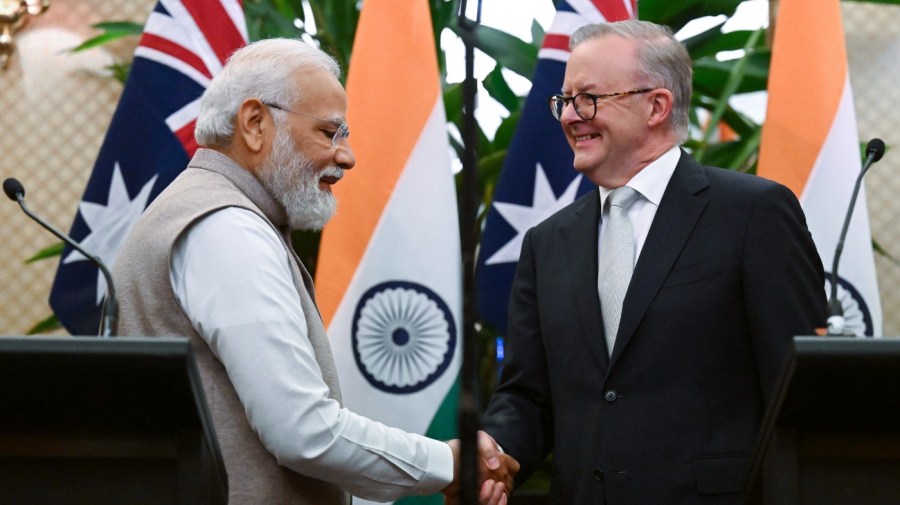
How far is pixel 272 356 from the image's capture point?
4.90ft

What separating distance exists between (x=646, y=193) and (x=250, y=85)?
0.75 metres

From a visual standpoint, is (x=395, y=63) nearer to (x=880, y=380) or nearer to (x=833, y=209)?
(x=833, y=209)

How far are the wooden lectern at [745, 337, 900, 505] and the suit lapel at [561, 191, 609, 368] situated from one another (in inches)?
28.7

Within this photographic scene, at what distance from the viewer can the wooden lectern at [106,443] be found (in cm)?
110

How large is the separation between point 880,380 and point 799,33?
225 centimetres

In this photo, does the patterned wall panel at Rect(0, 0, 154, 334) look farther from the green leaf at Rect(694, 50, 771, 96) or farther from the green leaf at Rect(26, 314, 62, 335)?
the green leaf at Rect(694, 50, 771, 96)

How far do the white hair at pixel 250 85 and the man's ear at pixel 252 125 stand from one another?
10 mm

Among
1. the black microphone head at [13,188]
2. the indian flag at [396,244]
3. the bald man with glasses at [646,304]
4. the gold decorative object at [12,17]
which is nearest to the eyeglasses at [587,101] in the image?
the bald man with glasses at [646,304]

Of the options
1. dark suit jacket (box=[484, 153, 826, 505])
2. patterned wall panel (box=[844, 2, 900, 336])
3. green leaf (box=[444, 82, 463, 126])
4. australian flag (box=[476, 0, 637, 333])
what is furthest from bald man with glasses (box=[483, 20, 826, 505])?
patterned wall panel (box=[844, 2, 900, 336])

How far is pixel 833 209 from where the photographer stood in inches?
118

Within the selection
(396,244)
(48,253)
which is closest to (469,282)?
(396,244)

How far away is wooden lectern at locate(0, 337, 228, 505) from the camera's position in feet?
3.61

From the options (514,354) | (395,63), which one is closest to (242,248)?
(514,354)

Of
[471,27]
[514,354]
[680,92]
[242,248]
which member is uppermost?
[471,27]
